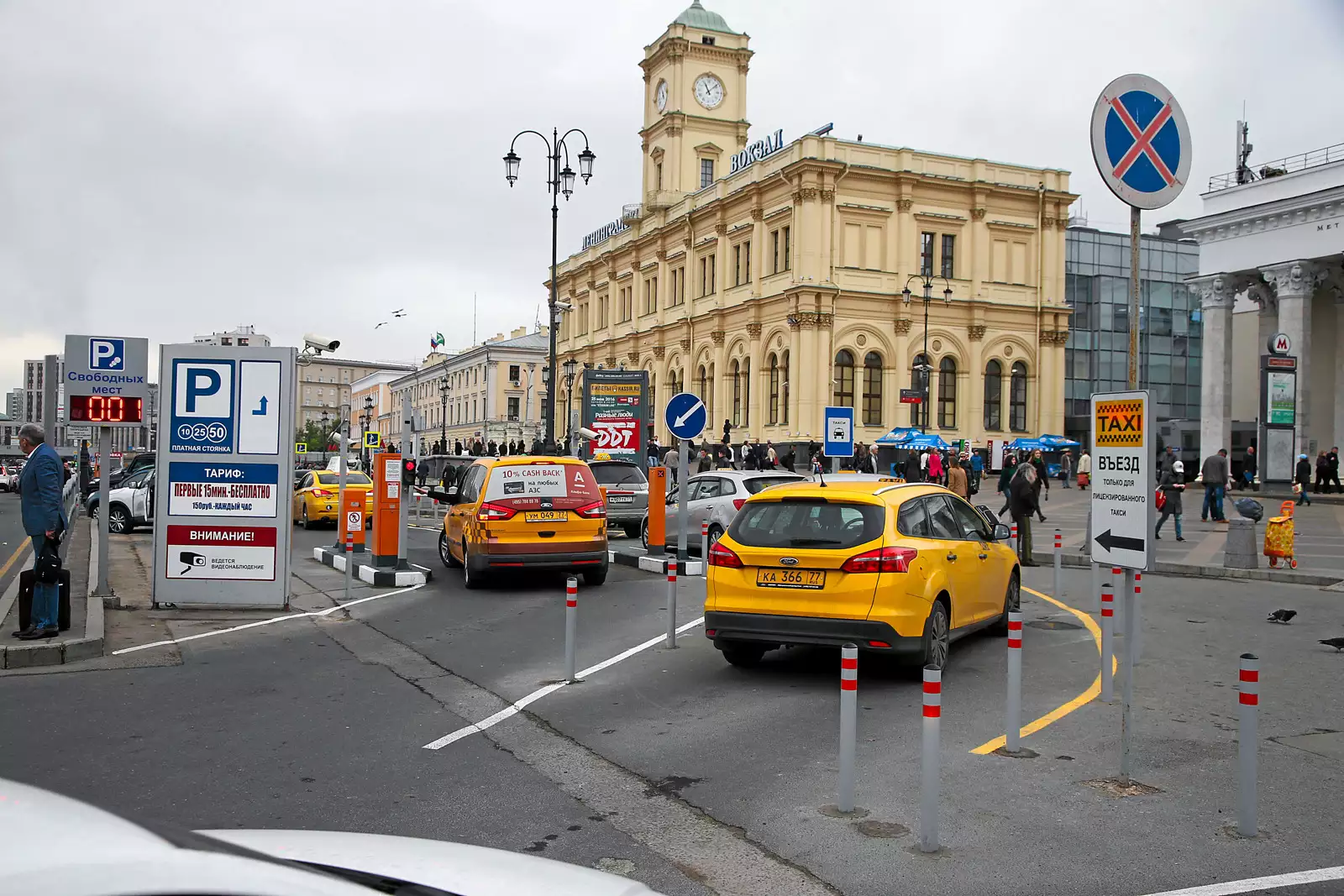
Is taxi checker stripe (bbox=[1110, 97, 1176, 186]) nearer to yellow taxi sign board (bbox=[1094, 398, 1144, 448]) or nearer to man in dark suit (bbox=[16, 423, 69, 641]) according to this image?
yellow taxi sign board (bbox=[1094, 398, 1144, 448])

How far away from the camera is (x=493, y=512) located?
1556cm

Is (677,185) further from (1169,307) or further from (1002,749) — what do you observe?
(1002,749)

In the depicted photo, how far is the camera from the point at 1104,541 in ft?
22.3

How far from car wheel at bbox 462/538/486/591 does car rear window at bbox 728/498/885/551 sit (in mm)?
6708

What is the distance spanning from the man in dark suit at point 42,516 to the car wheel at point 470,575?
579 cm

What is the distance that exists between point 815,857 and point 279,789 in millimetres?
3040

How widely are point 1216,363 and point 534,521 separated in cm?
4332

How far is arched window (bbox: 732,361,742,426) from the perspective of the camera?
6388cm

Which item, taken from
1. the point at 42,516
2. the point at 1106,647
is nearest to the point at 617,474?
Result: the point at 42,516

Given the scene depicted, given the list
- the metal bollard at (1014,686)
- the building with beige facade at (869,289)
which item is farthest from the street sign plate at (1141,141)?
the building with beige facade at (869,289)

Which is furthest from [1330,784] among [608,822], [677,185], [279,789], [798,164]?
[677,185]

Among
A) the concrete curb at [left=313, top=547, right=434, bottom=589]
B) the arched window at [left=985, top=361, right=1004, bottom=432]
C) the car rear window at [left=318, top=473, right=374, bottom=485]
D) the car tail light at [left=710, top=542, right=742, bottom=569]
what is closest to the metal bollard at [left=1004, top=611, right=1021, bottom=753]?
the car tail light at [left=710, top=542, right=742, bottom=569]

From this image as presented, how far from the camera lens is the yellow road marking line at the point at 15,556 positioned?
19391mm

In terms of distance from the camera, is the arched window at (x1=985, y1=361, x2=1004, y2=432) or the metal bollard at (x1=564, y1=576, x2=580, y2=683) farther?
Answer: the arched window at (x1=985, y1=361, x2=1004, y2=432)
